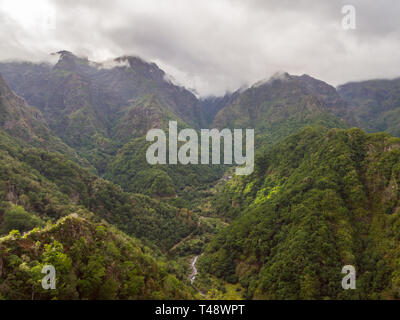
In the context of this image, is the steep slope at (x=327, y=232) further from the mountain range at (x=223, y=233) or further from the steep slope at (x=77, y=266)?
the steep slope at (x=77, y=266)

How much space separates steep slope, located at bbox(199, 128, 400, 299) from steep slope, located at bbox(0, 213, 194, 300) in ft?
158

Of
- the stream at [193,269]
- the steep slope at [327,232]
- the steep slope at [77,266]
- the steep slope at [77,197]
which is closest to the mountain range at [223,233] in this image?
the steep slope at [77,266]

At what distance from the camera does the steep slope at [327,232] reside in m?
88.9

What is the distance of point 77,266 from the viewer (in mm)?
51844

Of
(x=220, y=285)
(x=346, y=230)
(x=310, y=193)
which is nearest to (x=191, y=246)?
(x=220, y=285)

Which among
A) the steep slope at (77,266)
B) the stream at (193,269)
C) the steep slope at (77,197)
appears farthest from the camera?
the stream at (193,269)

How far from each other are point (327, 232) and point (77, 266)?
299 ft

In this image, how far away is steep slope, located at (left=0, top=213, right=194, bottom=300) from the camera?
1697 inches

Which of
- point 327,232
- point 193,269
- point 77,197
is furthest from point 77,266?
point 77,197

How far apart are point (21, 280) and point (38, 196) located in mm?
78265

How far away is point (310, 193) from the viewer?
125312mm

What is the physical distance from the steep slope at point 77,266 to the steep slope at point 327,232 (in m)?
48.2

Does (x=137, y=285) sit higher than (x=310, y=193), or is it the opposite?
(x=310, y=193)
